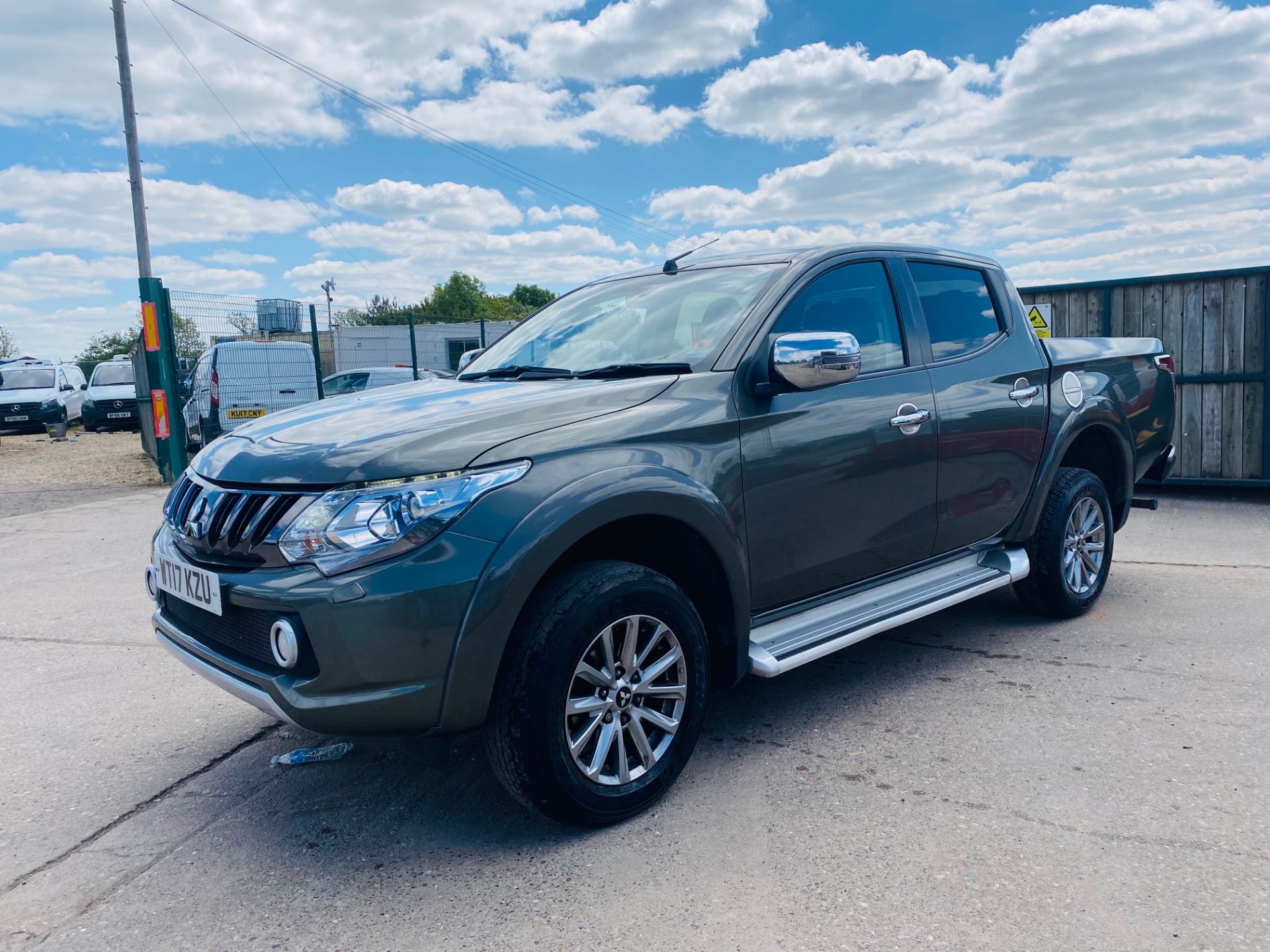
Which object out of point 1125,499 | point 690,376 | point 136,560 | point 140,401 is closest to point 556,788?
point 690,376

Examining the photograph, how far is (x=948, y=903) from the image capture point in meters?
2.41

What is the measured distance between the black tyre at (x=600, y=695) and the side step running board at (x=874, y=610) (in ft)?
1.05

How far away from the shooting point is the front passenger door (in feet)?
10.7

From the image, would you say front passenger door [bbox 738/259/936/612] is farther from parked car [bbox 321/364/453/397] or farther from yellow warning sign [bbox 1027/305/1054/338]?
parked car [bbox 321/364/453/397]

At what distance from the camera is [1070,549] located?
4785 mm

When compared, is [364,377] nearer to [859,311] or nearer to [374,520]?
[859,311]

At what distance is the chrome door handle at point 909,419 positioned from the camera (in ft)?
12.1

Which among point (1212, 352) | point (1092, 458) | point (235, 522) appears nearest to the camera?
point (235, 522)

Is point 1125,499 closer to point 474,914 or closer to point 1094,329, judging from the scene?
point 474,914

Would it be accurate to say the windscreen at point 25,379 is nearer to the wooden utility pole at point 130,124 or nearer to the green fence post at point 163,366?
the wooden utility pole at point 130,124

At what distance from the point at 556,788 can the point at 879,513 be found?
1689 mm

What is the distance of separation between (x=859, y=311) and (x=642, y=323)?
883 millimetres

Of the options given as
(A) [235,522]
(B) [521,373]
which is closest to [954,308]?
(B) [521,373]

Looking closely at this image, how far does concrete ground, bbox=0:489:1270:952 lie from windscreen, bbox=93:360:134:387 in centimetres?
2036
